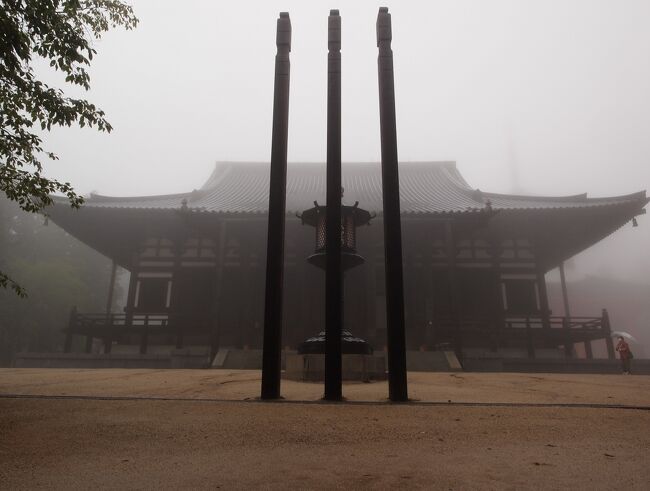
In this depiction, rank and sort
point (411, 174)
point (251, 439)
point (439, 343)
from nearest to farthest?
point (251, 439) < point (439, 343) < point (411, 174)

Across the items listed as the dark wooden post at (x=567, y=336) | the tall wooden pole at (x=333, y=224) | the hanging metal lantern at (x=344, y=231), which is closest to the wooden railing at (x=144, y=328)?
the hanging metal lantern at (x=344, y=231)

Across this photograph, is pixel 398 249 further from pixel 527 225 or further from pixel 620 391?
pixel 527 225

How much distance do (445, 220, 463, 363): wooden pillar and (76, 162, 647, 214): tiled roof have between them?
0.80m

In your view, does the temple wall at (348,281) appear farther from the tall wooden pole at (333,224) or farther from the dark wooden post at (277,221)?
the tall wooden pole at (333,224)

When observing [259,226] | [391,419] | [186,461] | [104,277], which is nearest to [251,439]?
[186,461]

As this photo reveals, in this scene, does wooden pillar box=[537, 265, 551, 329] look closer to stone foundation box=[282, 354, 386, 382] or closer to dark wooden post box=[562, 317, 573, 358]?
dark wooden post box=[562, 317, 573, 358]

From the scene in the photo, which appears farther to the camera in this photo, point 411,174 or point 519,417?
point 411,174

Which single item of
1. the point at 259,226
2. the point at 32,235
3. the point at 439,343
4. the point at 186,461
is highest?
the point at 32,235

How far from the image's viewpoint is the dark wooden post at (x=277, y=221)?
4531mm

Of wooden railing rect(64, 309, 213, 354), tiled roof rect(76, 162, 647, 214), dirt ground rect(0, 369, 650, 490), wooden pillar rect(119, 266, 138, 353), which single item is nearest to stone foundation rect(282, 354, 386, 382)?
dirt ground rect(0, 369, 650, 490)

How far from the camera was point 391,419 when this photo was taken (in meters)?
3.64

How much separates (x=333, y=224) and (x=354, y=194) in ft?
45.3

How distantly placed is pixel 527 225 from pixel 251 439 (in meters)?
14.2

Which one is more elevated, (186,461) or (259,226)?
(259,226)
